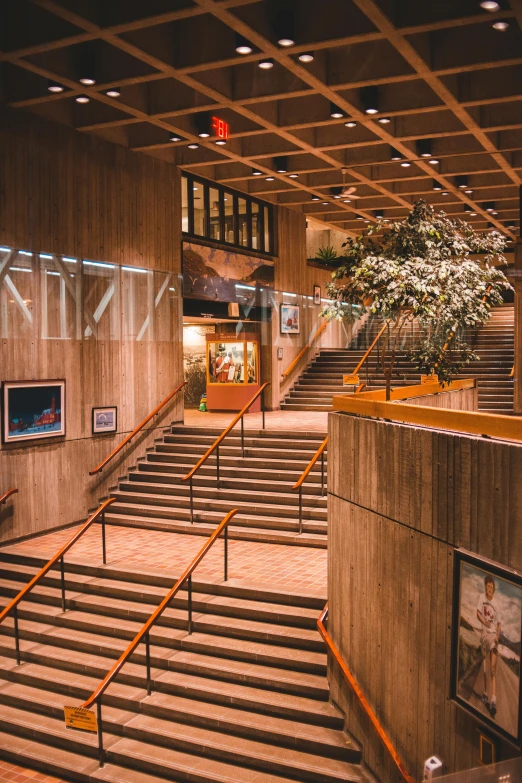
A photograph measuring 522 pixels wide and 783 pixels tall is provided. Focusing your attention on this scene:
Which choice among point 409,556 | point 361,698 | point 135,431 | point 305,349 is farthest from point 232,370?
point 409,556

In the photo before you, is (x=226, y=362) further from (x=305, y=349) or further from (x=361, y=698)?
(x=361, y=698)

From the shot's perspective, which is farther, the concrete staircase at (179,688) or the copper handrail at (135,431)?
the copper handrail at (135,431)

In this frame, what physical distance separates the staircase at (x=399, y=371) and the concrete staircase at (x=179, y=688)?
9098 mm

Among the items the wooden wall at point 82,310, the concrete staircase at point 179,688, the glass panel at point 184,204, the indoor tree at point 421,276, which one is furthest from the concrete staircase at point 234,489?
the glass panel at point 184,204

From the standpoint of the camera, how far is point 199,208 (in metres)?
15.0

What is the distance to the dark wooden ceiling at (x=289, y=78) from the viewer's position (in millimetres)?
7820

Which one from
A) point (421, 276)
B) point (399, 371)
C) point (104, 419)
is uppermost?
point (421, 276)

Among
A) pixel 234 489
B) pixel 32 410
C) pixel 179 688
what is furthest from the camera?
pixel 234 489

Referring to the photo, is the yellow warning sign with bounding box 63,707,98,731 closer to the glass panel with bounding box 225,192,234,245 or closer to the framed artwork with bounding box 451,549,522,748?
the framed artwork with bounding box 451,549,522,748

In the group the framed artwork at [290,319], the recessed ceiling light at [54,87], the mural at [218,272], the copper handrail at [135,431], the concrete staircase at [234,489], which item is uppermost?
the recessed ceiling light at [54,87]

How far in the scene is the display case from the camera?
17.0 meters

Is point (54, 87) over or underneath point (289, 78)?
underneath

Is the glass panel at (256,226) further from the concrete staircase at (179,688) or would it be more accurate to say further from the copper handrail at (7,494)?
the concrete staircase at (179,688)

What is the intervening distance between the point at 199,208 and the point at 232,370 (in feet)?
12.7
